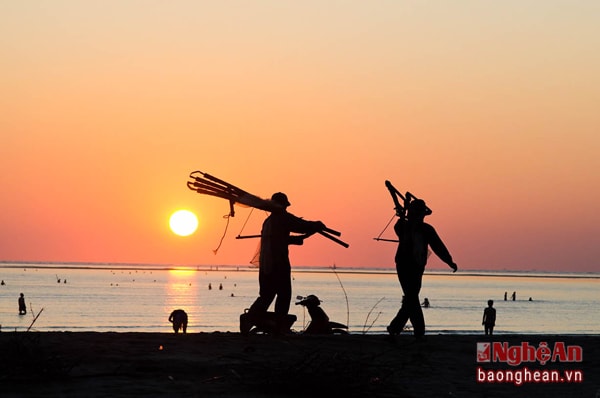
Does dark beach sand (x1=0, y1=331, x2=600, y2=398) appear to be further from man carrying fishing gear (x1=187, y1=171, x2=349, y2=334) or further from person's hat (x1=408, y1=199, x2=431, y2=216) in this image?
person's hat (x1=408, y1=199, x2=431, y2=216)

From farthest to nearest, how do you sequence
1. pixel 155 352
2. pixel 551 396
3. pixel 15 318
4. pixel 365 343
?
pixel 15 318 < pixel 365 343 < pixel 155 352 < pixel 551 396

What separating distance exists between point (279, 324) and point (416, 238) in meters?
2.44

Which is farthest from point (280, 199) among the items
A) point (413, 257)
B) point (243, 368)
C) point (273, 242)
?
point (243, 368)

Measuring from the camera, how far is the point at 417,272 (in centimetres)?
1407

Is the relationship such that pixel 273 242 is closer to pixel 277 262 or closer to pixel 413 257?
pixel 277 262

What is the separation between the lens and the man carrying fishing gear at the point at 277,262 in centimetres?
1395

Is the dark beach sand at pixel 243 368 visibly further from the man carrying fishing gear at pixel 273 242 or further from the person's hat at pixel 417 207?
the person's hat at pixel 417 207

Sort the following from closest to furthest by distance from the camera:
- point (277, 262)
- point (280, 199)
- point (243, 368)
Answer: point (243, 368) → point (277, 262) → point (280, 199)

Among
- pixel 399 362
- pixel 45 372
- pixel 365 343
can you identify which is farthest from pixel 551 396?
pixel 45 372

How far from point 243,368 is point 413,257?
458 cm

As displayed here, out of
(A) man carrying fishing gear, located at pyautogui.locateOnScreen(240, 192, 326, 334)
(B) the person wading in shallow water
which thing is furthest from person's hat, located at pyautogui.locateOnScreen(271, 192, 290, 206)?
(B) the person wading in shallow water

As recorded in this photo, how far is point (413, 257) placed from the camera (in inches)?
553

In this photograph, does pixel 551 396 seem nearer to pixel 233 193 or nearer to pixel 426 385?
pixel 426 385

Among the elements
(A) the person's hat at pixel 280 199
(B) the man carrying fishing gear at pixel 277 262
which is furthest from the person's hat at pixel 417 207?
(A) the person's hat at pixel 280 199
